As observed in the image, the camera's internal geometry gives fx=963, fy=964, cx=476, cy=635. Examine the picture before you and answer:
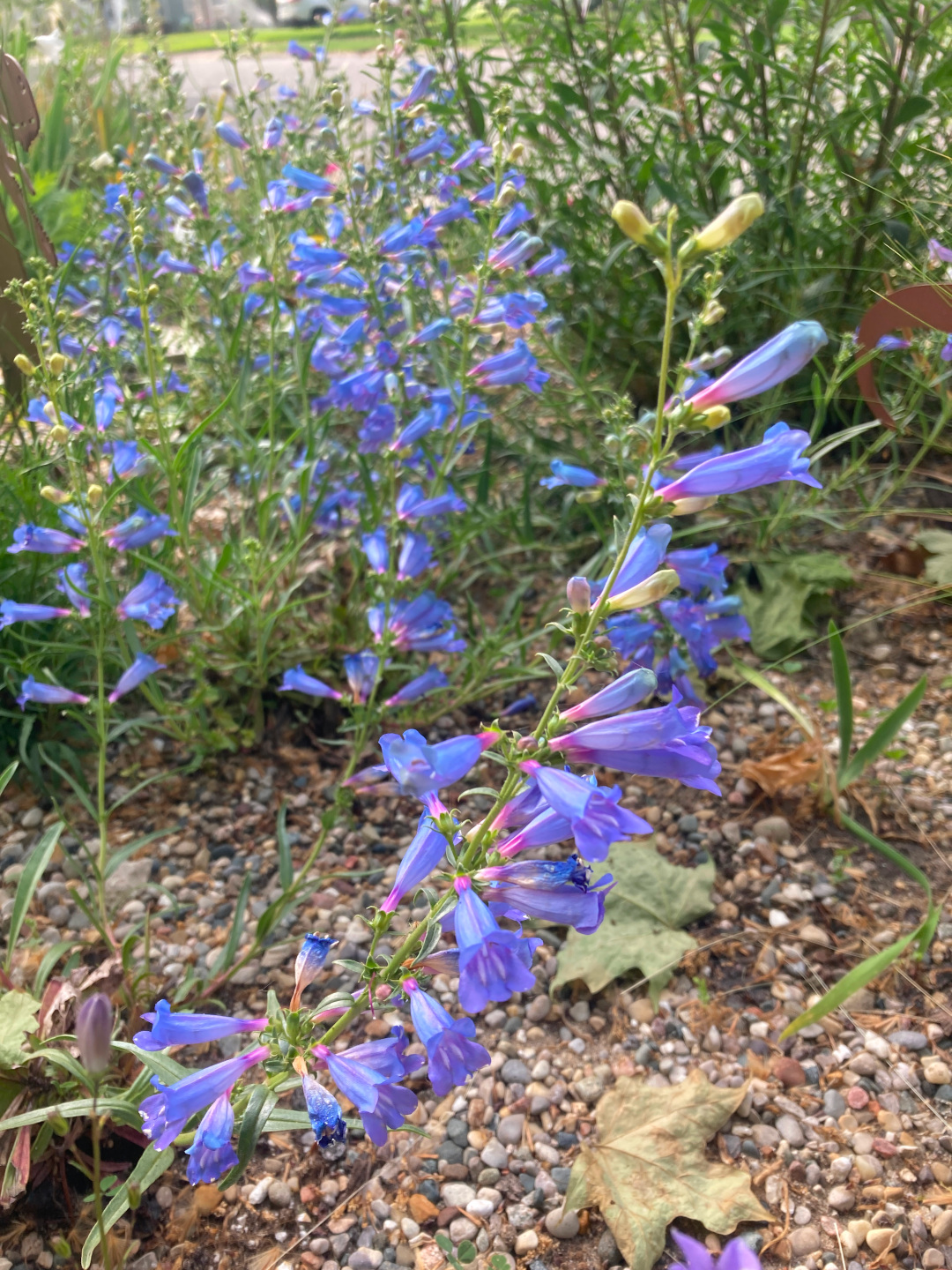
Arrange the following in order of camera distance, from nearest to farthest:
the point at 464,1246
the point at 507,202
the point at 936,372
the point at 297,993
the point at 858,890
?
the point at 297,993 < the point at 464,1246 < the point at 858,890 < the point at 507,202 < the point at 936,372

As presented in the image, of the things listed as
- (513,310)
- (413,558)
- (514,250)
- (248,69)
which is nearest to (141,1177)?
(413,558)

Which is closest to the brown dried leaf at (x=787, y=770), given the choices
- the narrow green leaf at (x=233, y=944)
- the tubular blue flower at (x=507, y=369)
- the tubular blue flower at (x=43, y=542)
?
the tubular blue flower at (x=507, y=369)

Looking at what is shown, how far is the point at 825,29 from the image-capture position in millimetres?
2910

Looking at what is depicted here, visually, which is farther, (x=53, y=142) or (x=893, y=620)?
(x=53, y=142)

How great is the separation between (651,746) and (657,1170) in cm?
104

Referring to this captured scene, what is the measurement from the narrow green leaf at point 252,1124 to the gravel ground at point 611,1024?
0.47 metres

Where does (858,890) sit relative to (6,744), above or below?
below

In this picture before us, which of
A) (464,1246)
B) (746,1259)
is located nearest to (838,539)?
(464,1246)

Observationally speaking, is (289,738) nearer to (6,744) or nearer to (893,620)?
(6,744)

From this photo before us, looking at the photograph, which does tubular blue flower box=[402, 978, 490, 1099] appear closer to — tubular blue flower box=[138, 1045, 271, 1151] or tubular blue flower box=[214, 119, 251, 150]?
tubular blue flower box=[138, 1045, 271, 1151]

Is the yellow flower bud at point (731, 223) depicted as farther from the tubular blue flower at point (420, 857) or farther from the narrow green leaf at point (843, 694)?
the narrow green leaf at point (843, 694)

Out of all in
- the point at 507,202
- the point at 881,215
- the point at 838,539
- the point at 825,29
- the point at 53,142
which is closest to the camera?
the point at 507,202

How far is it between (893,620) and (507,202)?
6.23ft

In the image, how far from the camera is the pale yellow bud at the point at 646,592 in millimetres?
1253
